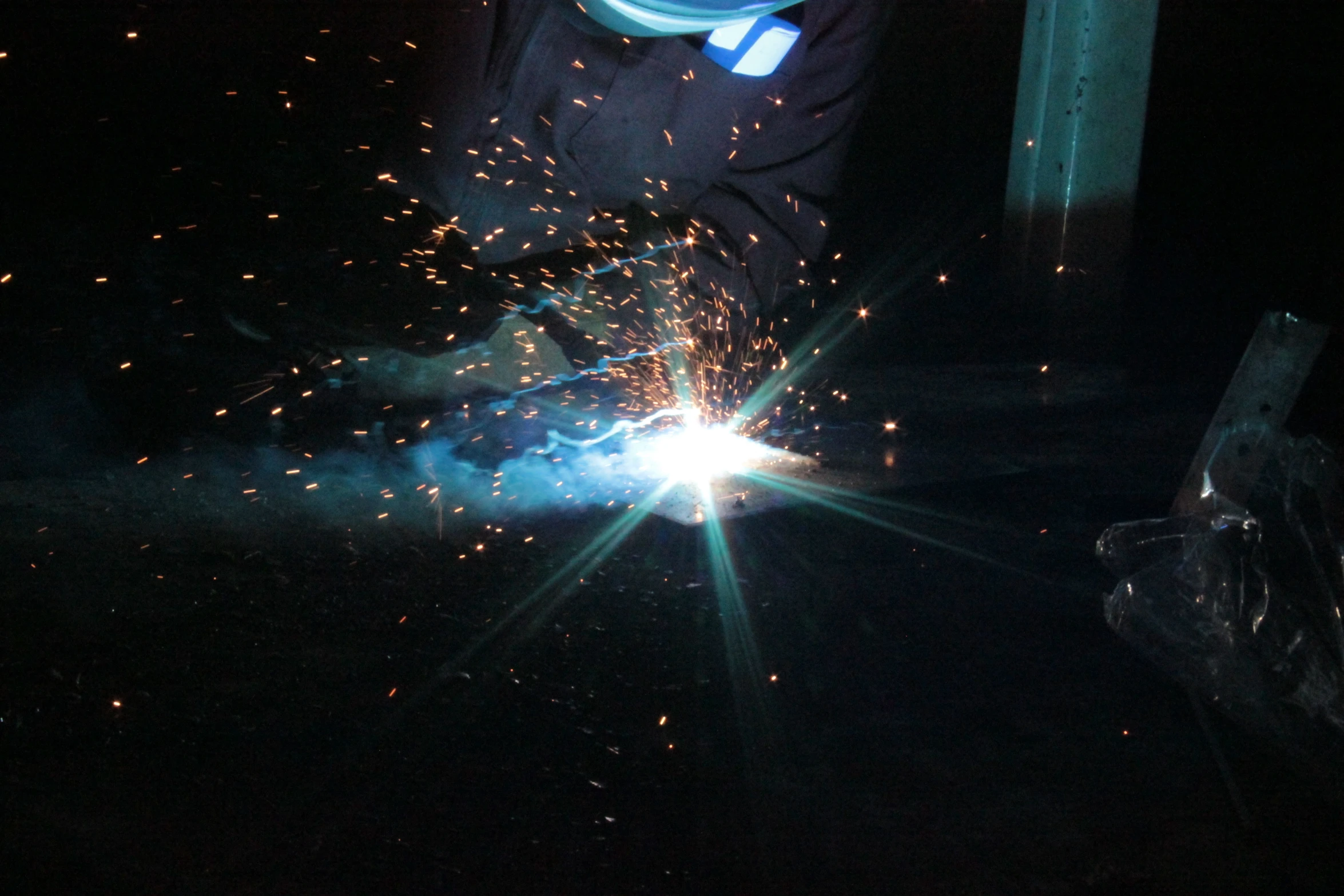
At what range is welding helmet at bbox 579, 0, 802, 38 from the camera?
9.83ft

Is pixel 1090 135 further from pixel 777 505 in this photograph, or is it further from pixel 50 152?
pixel 50 152

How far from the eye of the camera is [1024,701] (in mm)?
1978

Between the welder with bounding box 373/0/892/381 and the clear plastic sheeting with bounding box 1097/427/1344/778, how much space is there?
77.9 inches

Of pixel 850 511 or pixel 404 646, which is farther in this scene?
pixel 850 511

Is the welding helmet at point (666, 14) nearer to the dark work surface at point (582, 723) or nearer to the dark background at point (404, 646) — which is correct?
the dark background at point (404, 646)

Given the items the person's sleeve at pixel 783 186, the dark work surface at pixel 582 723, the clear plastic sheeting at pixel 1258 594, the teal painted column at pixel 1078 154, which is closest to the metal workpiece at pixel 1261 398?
the clear plastic sheeting at pixel 1258 594

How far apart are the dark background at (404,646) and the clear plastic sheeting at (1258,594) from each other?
9 cm

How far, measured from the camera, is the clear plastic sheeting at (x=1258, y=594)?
191cm

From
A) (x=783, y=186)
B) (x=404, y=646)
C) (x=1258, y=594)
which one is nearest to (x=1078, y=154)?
(x=783, y=186)

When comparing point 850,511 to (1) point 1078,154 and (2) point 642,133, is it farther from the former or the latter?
(1) point 1078,154

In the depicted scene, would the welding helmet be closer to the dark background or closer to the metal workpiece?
the dark background

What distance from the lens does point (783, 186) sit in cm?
408

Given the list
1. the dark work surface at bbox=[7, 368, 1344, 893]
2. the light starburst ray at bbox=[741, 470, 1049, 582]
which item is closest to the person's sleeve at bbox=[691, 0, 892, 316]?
the light starburst ray at bbox=[741, 470, 1049, 582]

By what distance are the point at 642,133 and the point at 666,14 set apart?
0.74 m
